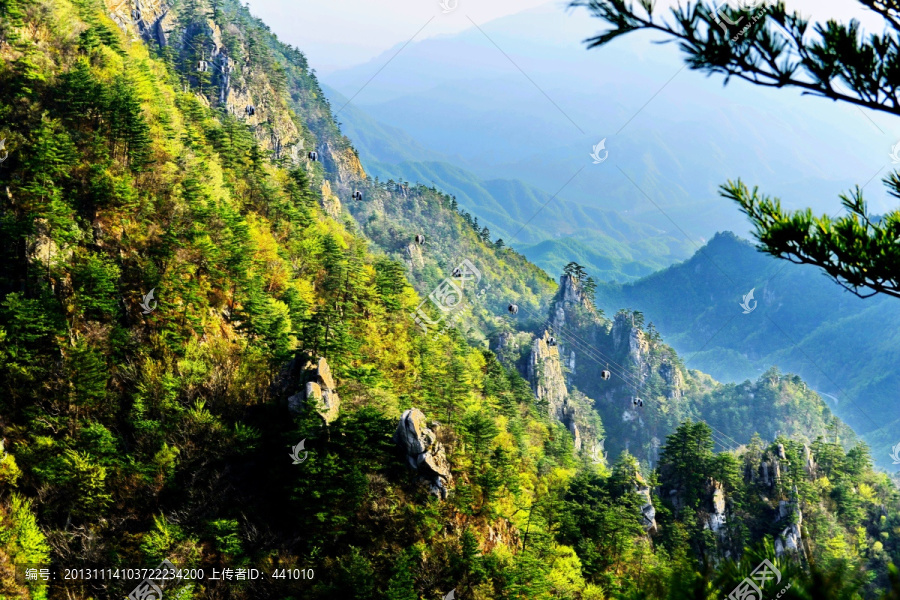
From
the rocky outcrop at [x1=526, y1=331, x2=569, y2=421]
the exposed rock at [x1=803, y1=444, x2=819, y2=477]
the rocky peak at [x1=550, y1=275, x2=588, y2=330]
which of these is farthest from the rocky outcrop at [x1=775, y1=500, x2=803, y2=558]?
the rocky peak at [x1=550, y1=275, x2=588, y2=330]

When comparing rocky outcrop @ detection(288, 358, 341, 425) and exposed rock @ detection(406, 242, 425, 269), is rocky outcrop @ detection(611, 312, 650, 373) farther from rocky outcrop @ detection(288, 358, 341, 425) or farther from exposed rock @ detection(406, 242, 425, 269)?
rocky outcrop @ detection(288, 358, 341, 425)

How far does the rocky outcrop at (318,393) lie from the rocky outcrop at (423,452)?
3715 millimetres

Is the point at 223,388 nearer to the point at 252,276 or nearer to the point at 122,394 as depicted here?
the point at 122,394

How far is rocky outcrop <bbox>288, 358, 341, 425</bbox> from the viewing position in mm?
30314

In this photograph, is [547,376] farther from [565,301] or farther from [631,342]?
[631,342]

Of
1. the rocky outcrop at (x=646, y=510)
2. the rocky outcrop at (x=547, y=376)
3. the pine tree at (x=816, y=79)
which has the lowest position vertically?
the pine tree at (x=816, y=79)

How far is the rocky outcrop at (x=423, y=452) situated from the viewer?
98.7 ft

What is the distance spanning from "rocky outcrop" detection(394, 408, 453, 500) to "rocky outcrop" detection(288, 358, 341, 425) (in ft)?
12.2

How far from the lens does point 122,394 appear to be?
3181 cm

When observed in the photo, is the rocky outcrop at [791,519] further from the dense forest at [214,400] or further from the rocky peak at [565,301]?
the rocky peak at [565,301]

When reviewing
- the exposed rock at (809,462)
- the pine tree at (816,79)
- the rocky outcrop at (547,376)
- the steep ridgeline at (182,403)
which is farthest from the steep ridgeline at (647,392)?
the pine tree at (816,79)

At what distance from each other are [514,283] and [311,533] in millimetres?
172044

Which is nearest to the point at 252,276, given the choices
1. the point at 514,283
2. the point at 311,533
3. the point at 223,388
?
the point at 223,388

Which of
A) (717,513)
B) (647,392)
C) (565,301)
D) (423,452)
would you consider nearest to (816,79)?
(423,452)
